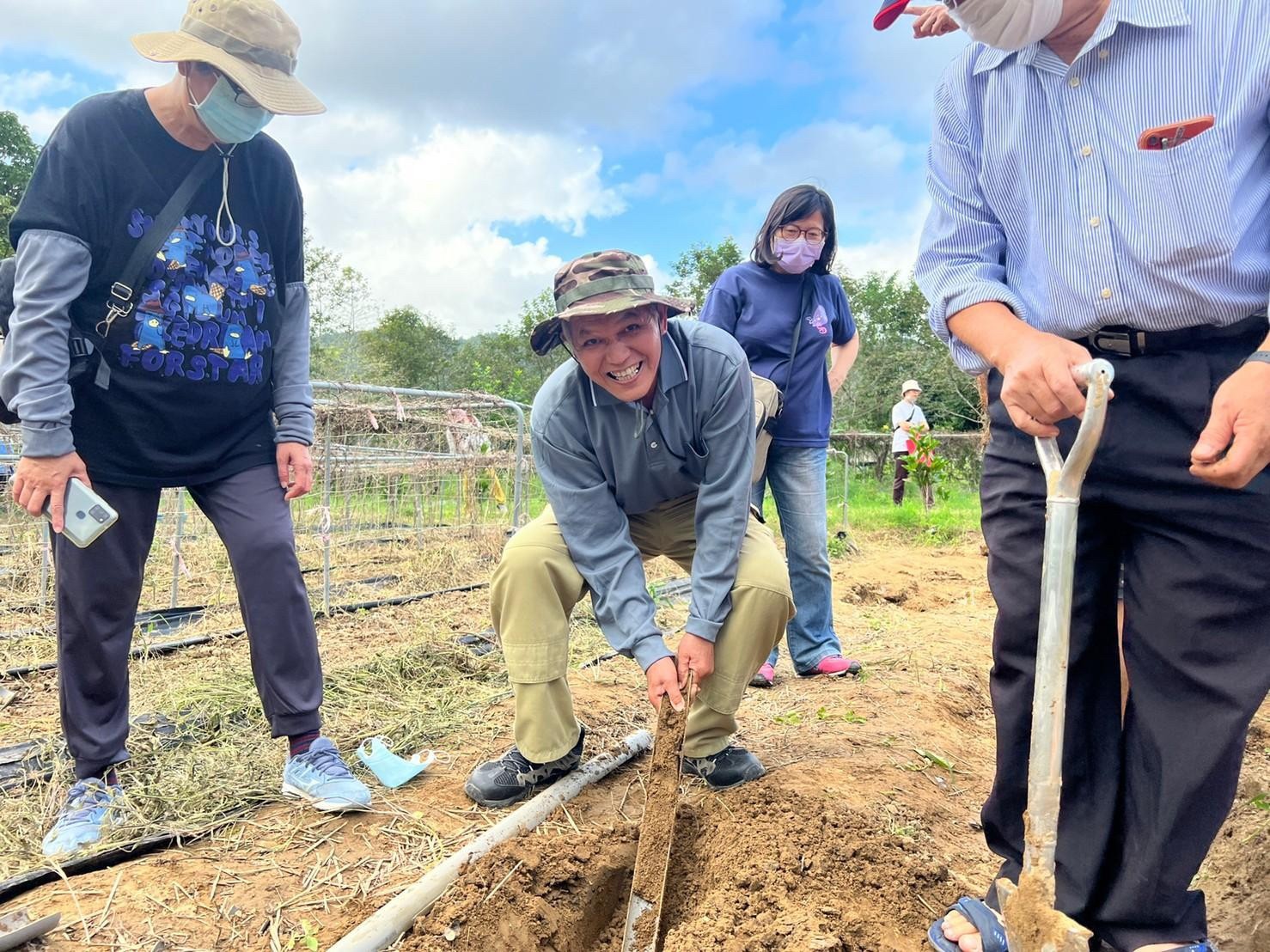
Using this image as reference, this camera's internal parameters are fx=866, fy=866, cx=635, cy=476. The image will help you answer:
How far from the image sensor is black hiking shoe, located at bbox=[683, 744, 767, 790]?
236cm

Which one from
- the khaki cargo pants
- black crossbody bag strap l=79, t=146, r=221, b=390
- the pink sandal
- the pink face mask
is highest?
the pink face mask

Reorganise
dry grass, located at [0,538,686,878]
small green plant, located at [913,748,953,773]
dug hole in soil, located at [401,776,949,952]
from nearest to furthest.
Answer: dug hole in soil, located at [401,776,949,952] → dry grass, located at [0,538,686,878] → small green plant, located at [913,748,953,773]

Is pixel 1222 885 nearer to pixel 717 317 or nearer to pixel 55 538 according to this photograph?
pixel 717 317

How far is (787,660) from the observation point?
407 cm

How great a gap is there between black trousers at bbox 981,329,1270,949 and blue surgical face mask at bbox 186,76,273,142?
185cm

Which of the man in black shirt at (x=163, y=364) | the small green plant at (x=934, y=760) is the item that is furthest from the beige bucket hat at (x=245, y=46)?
the small green plant at (x=934, y=760)

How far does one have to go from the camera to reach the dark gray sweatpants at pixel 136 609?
6.92 ft

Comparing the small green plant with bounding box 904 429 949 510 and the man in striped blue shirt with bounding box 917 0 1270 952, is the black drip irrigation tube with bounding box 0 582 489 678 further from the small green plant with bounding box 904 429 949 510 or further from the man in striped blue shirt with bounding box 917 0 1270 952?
the small green plant with bounding box 904 429 949 510

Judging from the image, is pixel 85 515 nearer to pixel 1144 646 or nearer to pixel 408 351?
pixel 1144 646

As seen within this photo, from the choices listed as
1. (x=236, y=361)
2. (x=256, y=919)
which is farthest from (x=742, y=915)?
(x=236, y=361)

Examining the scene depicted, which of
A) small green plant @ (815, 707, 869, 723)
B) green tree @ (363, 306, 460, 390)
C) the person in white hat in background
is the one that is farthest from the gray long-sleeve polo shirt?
green tree @ (363, 306, 460, 390)

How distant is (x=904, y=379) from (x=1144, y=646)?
810 inches

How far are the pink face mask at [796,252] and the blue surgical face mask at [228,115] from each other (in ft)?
6.30

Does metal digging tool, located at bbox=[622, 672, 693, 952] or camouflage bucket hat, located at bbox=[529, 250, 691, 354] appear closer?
metal digging tool, located at bbox=[622, 672, 693, 952]
